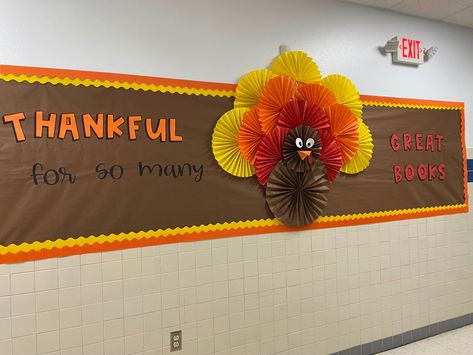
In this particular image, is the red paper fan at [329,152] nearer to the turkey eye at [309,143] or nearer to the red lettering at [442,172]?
the turkey eye at [309,143]

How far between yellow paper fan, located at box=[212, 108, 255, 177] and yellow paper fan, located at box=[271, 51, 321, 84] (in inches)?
15.4

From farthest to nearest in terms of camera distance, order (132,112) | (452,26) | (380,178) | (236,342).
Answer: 1. (452,26)
2. (380,178)
3. (236,342)
4. (132,112)

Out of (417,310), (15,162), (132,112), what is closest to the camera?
(15,162)

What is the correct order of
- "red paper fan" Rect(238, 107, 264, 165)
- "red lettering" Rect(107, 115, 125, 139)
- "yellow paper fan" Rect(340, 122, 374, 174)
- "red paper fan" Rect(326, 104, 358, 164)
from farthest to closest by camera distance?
"yellow paper fan" Rect(340, 122, 374, 174)
"red paper fan" Rect(326, 104, 358, 164)
"red paper fan" Rect(238, 107, 264, 165)
"red lettering" Rect(107, 115, 125, 139)

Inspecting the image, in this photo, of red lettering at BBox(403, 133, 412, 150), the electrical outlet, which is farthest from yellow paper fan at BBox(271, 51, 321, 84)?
the electrical outlet

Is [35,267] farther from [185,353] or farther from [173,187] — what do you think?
[185,353]

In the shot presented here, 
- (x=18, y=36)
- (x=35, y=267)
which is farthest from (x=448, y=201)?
(x=18, y=36)

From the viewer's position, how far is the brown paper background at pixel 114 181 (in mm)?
1803

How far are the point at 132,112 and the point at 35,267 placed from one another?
0.96 meters

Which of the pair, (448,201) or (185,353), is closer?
(185,353)

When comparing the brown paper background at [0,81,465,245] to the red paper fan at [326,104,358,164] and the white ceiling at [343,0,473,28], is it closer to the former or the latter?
the red paper fan at [326,104,358,164]

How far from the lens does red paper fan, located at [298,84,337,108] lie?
2.40m

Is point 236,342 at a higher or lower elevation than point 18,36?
lower

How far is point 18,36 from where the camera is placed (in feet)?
5.97
